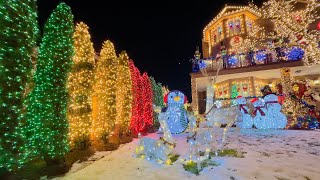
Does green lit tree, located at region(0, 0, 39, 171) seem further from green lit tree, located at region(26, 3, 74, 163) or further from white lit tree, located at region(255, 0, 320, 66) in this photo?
white lit tree, located at region(255, 0, 320, 66)

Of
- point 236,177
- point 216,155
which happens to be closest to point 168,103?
point 216,155

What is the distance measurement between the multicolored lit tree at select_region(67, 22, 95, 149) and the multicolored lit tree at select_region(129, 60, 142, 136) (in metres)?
4.97

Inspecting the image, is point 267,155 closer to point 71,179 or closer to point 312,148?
point 312,148

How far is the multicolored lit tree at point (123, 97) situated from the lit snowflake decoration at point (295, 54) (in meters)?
11.7

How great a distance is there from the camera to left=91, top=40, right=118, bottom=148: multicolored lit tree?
934cm

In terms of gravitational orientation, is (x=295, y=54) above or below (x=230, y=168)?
above

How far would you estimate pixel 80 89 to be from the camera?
7.76m

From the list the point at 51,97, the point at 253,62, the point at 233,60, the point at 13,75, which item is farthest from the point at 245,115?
the point at 13,75

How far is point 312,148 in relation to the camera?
687 centimetres

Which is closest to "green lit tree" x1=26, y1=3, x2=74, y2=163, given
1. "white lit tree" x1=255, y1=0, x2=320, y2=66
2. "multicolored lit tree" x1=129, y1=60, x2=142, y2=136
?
"multicolored lit tree" x1=129, y1=60, x2=142, y2=136

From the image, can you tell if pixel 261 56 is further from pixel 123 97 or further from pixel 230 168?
pixel 230 168

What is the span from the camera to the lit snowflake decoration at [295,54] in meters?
14.4

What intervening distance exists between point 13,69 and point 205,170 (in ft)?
17.0

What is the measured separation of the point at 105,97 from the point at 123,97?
6.13 ft
